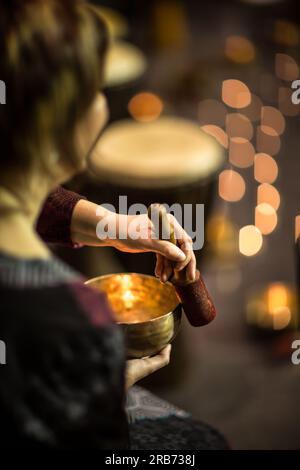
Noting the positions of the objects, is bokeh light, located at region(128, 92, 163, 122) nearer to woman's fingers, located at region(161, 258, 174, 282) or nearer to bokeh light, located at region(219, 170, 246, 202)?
bokeh light, located at region(219, 170, 246, 202)

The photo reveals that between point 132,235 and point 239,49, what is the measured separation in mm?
3415

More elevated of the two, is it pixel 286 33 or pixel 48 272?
pixel 286 33

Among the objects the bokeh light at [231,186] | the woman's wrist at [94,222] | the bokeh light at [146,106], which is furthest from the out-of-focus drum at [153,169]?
the bokeh light at [146,106]

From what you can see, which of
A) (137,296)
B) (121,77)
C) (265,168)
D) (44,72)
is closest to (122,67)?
(121,77)

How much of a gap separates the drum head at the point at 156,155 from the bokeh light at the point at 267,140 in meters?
0.94

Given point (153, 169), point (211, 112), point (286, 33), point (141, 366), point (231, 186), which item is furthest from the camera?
point (286, 33)

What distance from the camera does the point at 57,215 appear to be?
1294 millimetres

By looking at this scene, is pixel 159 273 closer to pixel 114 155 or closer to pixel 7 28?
pixel 7 28

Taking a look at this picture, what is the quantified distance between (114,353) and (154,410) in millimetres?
659

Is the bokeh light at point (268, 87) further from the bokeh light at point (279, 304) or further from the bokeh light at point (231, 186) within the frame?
the bokeh light at point (279, 304)

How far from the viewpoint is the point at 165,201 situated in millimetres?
2531

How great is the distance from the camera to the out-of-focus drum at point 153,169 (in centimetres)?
250

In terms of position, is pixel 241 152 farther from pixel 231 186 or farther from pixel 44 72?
pixel 44 72

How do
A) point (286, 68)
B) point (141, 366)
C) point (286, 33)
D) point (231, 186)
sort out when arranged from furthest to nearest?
point (286, 33) → point (286, 68) → point (231, 186) → point (141, 366)
